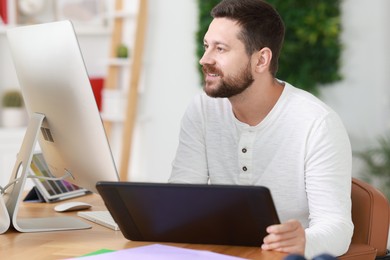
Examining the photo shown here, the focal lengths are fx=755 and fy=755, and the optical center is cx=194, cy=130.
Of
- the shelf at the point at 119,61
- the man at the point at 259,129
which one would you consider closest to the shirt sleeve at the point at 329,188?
the man at the point at 259,129

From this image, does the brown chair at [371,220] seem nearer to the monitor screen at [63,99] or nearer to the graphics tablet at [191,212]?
the graphics tablet at [191,212]

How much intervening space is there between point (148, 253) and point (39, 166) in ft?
2.88

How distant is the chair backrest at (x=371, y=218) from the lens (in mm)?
1939

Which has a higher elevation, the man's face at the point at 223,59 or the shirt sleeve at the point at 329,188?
the man's face at the point at 223,59

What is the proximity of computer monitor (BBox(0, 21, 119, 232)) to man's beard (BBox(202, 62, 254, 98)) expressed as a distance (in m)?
0.39

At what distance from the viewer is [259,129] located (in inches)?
80.7

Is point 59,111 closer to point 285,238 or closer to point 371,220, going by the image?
point 285,238

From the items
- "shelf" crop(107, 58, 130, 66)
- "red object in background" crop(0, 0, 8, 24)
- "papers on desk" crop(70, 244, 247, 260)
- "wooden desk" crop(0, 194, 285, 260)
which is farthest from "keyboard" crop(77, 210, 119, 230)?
"red object in background" crop(0, 0, 8, 24)

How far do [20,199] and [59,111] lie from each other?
24 cm

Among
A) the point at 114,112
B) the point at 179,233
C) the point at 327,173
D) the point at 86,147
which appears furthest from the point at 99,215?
the point at 114,112

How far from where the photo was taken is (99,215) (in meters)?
A: 1.98

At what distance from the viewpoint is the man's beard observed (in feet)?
6.56

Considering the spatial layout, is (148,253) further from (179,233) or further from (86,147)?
(86,147)

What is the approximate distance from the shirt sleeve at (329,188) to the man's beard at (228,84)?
235mm
